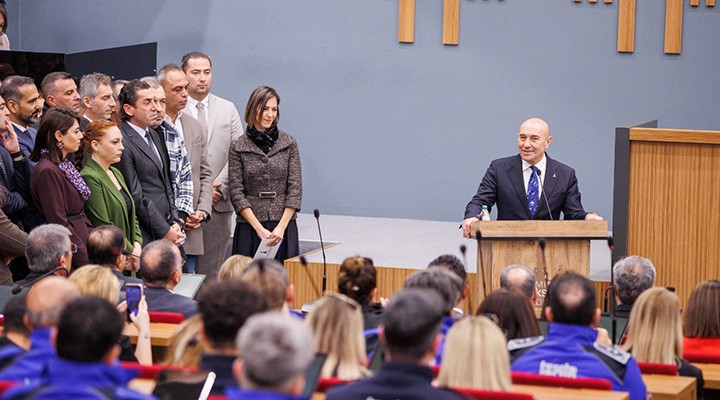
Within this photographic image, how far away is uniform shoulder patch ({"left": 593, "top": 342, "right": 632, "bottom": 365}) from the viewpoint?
12.6 feet

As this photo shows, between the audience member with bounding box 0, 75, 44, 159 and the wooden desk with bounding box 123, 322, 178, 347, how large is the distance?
1.87 metres

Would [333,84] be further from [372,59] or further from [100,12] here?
[100,12]

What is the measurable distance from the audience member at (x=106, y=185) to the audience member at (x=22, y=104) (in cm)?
32

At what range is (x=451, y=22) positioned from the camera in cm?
1039

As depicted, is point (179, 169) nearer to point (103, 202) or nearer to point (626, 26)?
point (103, 202)

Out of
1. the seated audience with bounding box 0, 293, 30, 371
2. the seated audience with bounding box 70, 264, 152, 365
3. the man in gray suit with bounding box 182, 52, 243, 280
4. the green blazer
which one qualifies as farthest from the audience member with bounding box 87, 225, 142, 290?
the man in gray suit with bounding box 182, 52, 243, 280

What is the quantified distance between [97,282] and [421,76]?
6.66 metres

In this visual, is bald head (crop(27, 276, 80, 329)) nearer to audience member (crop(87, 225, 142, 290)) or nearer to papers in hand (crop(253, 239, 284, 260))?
audience member (crop(87, 225, 142, 290))

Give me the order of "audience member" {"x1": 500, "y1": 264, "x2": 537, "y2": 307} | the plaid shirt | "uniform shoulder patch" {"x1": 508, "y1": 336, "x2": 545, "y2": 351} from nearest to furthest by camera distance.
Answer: "uniform shoulder patch" {"x1": 508, "y1": 336, "x2": 545, "y2": 351} < "audience member" {"x1": 500, "y1": 264, "x2": 537, "y2": 307} < the plaid shirt

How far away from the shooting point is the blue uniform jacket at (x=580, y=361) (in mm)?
3818

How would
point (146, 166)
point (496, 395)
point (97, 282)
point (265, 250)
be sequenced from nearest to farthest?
1. point (496, 395)
2. point (97, 282)
3. point (146, 166)
4. point (265, 250)

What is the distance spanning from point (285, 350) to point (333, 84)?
838cm

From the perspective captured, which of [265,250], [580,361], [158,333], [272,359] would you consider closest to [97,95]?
[265,250]

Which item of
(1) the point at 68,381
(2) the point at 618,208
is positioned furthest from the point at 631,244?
(1) the point at 68,381
